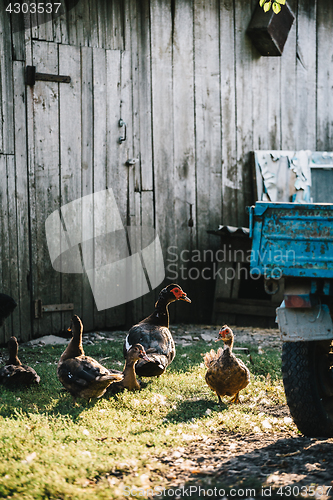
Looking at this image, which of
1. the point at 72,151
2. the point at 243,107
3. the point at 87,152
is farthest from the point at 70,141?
the point at 243,107

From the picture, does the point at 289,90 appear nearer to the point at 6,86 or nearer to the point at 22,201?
the point at 6,86

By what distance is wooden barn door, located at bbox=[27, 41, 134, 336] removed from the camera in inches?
326

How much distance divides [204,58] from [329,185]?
10.5 feet

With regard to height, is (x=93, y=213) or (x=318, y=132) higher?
(x=318, y=132)

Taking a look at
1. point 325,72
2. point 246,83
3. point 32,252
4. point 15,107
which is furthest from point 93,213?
point 325,72

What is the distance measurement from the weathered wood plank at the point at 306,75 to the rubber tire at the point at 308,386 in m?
6.95

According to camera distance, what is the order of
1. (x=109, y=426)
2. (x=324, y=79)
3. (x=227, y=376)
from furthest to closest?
(x=324, y=79), (x=227, y=376), (x=109, y=426)

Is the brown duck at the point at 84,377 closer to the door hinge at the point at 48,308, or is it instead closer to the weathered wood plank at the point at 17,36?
the door hinge at the point at 48,308

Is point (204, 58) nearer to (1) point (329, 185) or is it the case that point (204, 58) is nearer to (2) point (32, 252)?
(1) point (329, 185)

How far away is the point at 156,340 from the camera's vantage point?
19.9 ft

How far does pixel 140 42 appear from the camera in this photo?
9.12 m

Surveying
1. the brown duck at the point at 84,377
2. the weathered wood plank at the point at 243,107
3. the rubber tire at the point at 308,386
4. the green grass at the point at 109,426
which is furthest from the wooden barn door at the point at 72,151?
the rubber tire at the point at 308,386

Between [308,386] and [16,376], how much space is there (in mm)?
2887

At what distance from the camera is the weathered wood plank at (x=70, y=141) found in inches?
334
